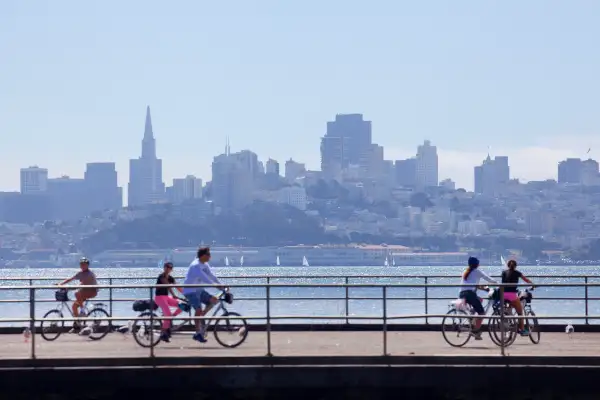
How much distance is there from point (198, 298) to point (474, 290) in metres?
4.66

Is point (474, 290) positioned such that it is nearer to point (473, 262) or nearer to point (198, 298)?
point (473, 262)

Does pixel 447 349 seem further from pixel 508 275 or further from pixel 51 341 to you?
pixel 51 341

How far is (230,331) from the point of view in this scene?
73.3 ft

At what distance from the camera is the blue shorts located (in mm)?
22547

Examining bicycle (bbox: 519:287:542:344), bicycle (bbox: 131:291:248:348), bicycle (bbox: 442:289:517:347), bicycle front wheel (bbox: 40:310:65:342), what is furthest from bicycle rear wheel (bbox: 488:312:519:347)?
bicycle front wheel (bbox: 40:310:65:342)

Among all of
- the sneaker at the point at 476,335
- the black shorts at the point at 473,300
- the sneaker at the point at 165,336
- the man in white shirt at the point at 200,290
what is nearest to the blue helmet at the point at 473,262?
the black shorts at the point at 473,300

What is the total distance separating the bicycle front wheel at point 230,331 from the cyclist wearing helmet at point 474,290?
11.7 ft

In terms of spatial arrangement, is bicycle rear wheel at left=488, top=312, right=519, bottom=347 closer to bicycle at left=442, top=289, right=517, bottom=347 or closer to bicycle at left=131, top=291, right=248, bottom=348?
bicycle at left=442, top=289, right=517, bottom=347

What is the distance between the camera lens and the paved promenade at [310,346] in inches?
812

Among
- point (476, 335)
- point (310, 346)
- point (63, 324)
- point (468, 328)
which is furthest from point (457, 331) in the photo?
point (63, 324)
